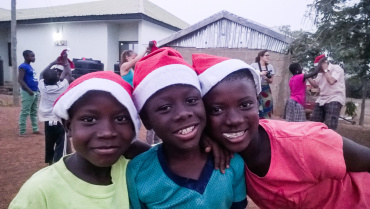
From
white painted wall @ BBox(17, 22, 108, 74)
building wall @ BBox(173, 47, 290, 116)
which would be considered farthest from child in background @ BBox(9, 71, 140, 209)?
white painted wall @ BBox(17, 22, 108, 74)

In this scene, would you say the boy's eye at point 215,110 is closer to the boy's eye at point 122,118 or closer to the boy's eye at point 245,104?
the boy's eye at point 245,104

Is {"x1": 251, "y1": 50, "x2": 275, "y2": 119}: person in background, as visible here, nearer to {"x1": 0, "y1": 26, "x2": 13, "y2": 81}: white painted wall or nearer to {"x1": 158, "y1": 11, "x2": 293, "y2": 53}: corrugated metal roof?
{"x1": 158, "y1": 11, "x2": 293, "y2": 53}: corrugated metal roof

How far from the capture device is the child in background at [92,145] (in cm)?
131

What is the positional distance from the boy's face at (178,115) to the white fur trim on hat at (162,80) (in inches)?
1.0

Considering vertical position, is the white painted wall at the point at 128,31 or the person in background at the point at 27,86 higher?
the white painted wall at the point at 128,31

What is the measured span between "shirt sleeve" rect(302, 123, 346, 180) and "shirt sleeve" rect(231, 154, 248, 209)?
0.33 m

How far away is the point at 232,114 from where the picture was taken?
1.47 m

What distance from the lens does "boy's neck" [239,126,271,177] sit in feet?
5.08

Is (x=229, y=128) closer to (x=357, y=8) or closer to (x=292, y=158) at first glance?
(x=292, y=158)

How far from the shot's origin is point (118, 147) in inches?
55.7

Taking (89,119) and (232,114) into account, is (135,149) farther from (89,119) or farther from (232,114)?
(232,114)

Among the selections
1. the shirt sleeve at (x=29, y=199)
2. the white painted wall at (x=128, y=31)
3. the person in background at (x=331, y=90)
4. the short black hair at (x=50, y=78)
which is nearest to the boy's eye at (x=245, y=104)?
the shirt sleeve at (x=29, y=199)

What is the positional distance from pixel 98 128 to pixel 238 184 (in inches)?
30.9

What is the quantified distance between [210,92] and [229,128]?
0.70ft
